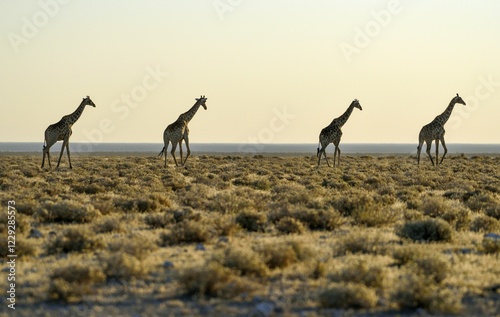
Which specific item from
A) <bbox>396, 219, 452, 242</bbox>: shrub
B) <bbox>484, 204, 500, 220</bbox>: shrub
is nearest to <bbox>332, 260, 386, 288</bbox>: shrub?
<bbox>396, 219, 452, 242</bbox>: shrub

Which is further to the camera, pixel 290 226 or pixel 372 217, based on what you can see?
pixel 372 217

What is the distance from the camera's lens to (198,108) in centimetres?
3366

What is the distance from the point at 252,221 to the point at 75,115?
65.0ft

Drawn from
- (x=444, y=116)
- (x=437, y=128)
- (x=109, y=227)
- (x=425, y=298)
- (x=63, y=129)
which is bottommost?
(x=425, y=298)

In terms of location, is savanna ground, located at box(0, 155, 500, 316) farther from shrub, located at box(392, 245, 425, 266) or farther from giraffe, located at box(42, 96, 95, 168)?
giraffe, located at box(42, 96, 95, 168)

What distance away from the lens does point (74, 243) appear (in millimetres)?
9625

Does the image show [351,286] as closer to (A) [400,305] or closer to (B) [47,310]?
(A) [400,305]

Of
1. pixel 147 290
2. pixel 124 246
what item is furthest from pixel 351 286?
pixel 124 246

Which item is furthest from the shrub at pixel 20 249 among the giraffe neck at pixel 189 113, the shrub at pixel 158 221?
the giraffe neck at pixel 189 113

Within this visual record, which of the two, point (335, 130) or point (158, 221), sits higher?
point (335, 130)

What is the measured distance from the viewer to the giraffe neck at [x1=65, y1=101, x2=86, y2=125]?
1158 inches

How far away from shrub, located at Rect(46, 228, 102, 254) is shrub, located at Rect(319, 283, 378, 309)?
4.30 metres

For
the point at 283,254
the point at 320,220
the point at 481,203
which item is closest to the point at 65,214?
the point at 320,220

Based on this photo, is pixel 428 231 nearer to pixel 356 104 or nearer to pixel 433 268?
pixel 433 268
